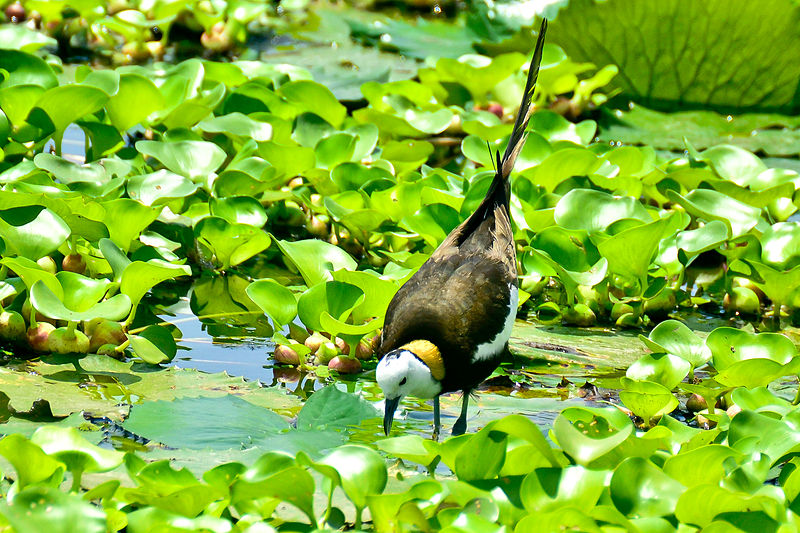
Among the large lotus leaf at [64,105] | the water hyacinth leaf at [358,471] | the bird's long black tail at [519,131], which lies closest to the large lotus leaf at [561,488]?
the water hyacinth leaf at [358,471]

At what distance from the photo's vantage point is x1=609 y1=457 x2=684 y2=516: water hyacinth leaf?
6.79 ft

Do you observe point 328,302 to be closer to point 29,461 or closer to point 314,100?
point 29,461

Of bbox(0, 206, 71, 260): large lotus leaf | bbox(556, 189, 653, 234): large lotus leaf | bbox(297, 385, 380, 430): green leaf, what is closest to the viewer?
bbox(297, 385, 380, 430): green leaf

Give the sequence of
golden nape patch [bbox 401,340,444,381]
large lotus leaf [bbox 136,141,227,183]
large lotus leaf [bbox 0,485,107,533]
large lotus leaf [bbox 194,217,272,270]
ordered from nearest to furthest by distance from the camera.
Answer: large lotus leaf [bbox 0,485,107,533] < golden nape patch [bbox 401,340,444,381] < large lotus leaf [bbox 194,217,272,270] < large lotus leaf [bbox 136,141,227,183]

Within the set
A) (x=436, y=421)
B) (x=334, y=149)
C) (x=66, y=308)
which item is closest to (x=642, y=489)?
(x=436, y=421)

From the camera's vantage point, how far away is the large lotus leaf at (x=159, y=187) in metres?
3.61

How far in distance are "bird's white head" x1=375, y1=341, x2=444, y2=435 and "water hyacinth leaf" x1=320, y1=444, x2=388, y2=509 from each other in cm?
62

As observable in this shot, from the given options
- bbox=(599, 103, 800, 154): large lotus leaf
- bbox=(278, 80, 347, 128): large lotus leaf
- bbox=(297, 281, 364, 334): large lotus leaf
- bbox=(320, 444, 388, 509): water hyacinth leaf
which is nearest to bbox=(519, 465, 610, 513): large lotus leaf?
bbox=(320, 444, 388, 509): water hyacinth leaf

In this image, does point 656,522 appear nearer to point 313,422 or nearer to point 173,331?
point 313,422

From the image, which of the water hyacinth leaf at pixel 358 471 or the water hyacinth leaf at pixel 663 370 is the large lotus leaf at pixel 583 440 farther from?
the water hyacinth leaf at pixel 663 370

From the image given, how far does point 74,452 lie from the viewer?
2008 millimetres

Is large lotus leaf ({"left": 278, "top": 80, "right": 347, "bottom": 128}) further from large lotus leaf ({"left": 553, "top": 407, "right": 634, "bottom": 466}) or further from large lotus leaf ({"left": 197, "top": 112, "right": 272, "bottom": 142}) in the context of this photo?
large lotus leaf ({"left": 553, "top": 407, "right": 634, "bottom": 466})

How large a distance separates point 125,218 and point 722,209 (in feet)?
7.01

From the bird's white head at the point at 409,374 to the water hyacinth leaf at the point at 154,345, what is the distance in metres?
0.65
